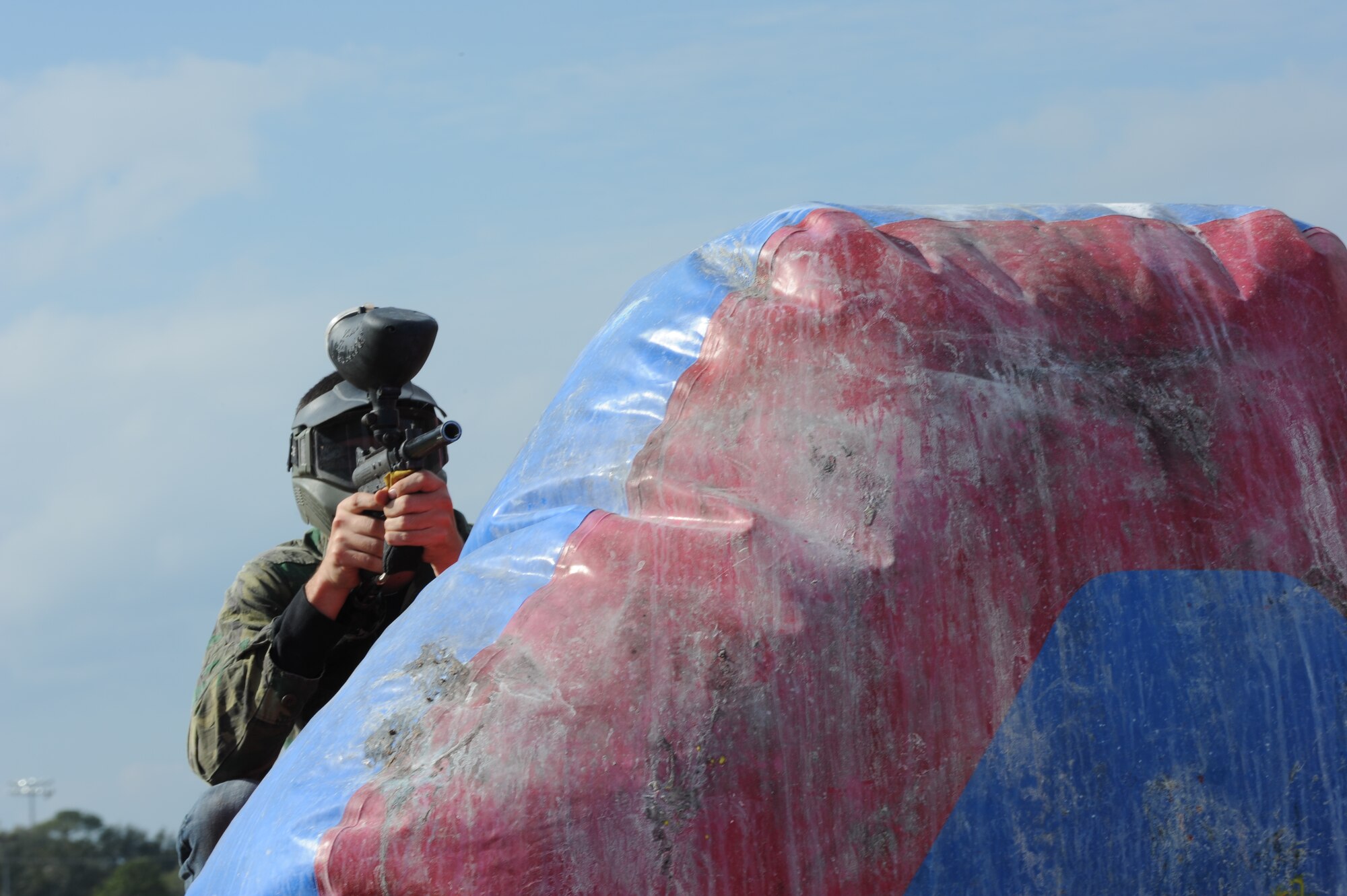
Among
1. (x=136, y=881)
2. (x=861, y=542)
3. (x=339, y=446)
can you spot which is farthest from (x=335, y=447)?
(x=136, y=881)

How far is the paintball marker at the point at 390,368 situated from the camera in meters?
2.69

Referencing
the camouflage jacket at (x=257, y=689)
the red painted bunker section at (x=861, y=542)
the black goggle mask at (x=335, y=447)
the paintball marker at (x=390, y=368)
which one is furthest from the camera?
the black goggle mask at (x=335, y=447)

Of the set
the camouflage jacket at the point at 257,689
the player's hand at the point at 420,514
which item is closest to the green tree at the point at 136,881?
the camouflage jacket at the point at 257,689

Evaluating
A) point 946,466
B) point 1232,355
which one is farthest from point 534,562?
point 1232,355

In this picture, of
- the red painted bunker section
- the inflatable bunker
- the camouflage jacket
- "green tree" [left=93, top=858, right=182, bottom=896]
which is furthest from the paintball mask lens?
"green tree" [left=93, top=858, right=182, bottom=896]

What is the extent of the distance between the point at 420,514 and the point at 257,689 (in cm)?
53

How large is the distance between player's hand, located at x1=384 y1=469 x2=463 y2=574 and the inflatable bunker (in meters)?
0.99

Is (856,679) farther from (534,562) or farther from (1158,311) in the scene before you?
(1158,311)

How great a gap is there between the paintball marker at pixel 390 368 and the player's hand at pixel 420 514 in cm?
3

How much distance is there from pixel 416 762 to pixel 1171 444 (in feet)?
3.36

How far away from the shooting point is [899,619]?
1.70 metres

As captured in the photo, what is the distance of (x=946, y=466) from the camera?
1.77m

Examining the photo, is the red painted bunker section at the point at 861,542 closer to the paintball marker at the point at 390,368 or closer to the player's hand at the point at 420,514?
the paintball marker at the point at 390,368

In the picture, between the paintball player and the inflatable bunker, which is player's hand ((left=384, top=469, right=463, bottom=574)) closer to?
the paintball player
